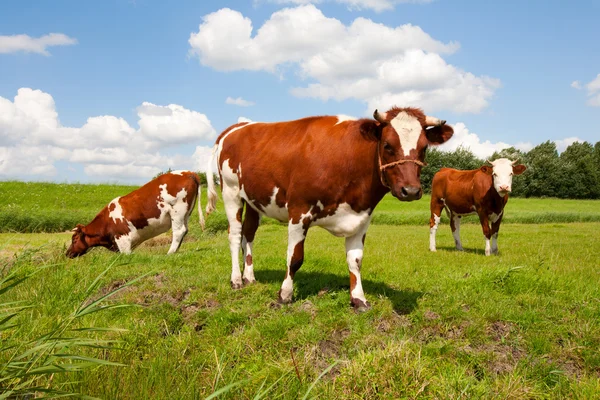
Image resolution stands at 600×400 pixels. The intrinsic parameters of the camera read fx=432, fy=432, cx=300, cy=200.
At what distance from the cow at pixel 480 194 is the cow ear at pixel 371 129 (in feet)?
23.7

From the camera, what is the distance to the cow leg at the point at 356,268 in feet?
17.8

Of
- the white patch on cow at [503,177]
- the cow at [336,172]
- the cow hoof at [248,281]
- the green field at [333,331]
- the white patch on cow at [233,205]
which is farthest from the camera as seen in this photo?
the white patch on cow at [503,177]

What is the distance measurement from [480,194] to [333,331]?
8.64 meters

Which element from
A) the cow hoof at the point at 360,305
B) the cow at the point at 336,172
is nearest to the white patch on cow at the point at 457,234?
the cow at the point at 336,172

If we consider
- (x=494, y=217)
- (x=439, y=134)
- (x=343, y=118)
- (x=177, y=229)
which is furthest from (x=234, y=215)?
(x=494, y=217)

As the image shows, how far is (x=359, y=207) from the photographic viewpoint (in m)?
5.34

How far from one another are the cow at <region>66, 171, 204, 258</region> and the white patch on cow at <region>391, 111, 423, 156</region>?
8066 millimetres

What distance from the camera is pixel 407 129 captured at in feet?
15.4

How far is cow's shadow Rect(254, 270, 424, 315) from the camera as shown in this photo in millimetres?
5648

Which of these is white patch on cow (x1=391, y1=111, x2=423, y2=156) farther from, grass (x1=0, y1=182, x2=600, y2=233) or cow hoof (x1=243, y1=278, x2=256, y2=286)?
grass (x1=0, y1=182, x2=600, y2=233)

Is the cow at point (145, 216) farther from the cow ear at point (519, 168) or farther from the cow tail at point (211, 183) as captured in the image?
the cow ear at point (519, 168)

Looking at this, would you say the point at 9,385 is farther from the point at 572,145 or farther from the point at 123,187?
the point at 572,145

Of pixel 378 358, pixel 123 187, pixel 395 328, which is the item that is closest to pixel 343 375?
pixel 378 358

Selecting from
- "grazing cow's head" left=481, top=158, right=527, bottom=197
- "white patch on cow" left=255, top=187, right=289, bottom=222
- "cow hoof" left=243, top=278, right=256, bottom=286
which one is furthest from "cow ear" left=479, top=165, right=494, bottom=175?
"cow hoof" left=243, top=278, right=256, bottom=286
